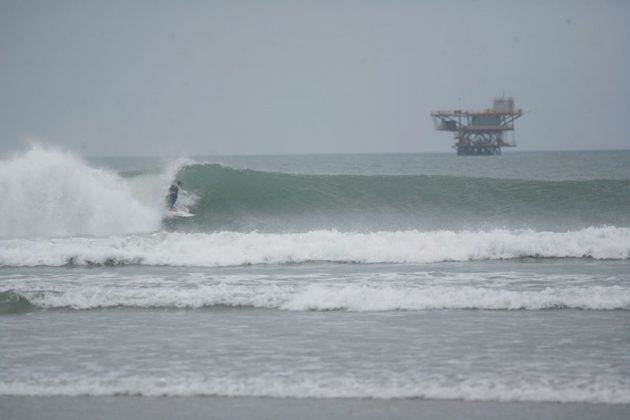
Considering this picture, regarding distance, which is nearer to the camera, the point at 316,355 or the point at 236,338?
the point at 316,355

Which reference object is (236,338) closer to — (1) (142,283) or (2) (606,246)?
(1) (142,283)

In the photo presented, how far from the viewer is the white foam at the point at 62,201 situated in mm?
21516

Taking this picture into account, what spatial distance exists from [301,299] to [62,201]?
13.7 m

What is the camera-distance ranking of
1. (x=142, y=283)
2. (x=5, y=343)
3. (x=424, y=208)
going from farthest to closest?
(x=424, y=208) < (x=142, y=283) < (x=5, y=343)

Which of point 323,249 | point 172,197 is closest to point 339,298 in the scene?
point 323,249

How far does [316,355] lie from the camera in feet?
25.9

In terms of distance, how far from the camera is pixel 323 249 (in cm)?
1611

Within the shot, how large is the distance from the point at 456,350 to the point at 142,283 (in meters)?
6.76

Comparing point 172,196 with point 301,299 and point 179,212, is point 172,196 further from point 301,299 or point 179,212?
point 301,299

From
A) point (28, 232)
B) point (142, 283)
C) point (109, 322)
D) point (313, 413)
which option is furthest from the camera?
point (28, 232)

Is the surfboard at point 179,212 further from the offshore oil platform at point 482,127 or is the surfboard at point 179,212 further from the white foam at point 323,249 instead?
the offshore oil platform at point 482,127

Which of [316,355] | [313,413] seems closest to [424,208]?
[316,355]

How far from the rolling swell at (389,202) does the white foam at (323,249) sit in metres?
4.83

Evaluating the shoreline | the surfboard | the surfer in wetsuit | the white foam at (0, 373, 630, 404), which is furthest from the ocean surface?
the surfer in wetsuit
